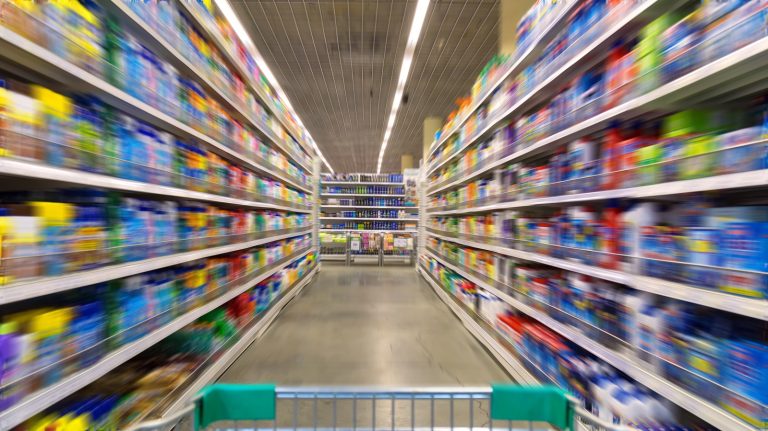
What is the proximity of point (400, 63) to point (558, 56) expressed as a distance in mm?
4724

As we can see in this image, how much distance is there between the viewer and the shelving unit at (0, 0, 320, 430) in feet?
3.52

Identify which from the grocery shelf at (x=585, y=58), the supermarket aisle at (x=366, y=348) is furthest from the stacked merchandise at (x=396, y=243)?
the grocery shelf at (x=585, y=58)

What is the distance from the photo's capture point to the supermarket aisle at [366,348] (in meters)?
2.47

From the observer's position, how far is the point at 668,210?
1.34 meters

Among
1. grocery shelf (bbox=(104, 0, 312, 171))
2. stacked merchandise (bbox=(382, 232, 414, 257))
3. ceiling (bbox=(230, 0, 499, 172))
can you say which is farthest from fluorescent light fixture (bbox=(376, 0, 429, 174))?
stacked merchandise (bbox=(382, 232, 414, 257))

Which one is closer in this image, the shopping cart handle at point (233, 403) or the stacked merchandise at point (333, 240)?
the shopping cart handle at point (233, 403)

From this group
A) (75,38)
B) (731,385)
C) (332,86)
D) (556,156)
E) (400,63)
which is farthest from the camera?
(332,86)

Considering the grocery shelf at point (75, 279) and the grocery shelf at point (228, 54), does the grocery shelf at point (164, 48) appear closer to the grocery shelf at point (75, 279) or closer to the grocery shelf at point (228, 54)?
the grocery shelf at point (228, 54)

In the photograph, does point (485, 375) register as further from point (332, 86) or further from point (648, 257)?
point (332, 86)

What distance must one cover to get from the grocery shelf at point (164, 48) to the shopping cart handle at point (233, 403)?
1.80m

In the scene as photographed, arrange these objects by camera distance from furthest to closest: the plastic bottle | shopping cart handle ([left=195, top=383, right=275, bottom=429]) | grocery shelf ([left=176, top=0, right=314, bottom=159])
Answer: grocery shelf ([left=176, top=0, right=314, bottom=159]) < the plastic bottle < shopping cart handle ([left=195, top=383, right=275, bottom=429])

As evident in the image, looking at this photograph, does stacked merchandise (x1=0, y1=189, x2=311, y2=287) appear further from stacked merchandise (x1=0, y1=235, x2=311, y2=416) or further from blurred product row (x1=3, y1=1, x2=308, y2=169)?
blurred product row (x1=3, y1=1, x2=308, y2=169)

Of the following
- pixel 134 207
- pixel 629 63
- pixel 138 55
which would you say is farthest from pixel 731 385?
pixel 138 55

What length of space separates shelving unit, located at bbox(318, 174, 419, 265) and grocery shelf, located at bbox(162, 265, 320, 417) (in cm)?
407
